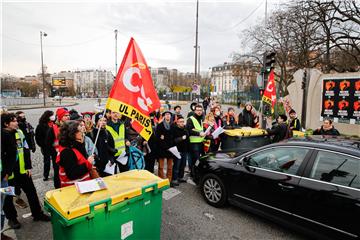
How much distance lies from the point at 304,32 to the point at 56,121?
16.9 m

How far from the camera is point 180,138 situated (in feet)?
17.0

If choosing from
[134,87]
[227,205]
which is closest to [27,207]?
[134,87]

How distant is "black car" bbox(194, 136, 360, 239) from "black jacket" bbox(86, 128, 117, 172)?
210 cm

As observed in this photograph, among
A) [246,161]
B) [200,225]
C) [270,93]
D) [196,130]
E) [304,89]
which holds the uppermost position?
[304,89]

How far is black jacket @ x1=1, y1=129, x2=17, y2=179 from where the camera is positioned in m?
3.11

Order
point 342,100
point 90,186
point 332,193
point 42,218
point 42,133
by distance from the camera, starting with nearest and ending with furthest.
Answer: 1. point 90,186
2. point 332,193
3. point 42,218
4. point 42,133
5. point 342,100

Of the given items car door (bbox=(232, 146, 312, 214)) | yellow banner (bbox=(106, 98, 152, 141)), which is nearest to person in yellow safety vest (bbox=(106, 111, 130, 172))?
yellow banner (bbox=(106, 98, 152, 141))

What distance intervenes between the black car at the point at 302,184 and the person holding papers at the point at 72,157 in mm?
2415

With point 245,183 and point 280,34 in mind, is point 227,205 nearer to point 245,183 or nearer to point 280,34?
point 245,183

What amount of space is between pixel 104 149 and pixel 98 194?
1.81 metres

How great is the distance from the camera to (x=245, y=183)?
3.79 m

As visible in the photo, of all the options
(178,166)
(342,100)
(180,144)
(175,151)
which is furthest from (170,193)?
(342,100)

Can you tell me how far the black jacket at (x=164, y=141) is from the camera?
5113mm

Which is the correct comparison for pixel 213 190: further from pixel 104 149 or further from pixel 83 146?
pixel 83 146
